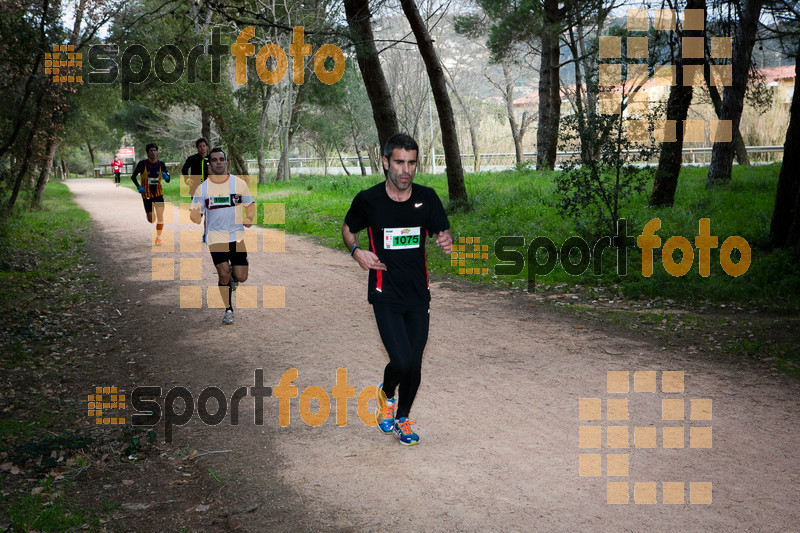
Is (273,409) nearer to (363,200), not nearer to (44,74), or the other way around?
(363,200)

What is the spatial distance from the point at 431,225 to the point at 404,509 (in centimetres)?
199

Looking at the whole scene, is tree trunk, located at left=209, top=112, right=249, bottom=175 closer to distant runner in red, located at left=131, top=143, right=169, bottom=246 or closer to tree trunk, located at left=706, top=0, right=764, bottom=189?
distant runner in red, located at left=131, top=143, right=169, bottom=246

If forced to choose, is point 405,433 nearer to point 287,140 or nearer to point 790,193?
point 790,193

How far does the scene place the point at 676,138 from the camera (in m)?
14.1

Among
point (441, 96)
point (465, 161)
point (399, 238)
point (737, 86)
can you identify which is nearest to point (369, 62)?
point (441, 96)

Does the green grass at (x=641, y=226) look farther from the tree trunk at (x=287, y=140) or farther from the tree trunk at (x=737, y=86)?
the tree trunk at (x=287, y=140)

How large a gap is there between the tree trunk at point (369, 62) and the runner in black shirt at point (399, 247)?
415 inches

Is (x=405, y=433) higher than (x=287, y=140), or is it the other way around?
(x=287, y=140)

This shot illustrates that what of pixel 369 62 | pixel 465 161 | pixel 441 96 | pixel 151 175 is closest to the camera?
pixel 151 175

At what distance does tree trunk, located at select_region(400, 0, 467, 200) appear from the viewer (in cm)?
1636

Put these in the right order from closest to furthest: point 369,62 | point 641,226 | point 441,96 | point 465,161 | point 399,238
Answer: point 399,238, point 641,226, point 369,62, point 441,96, point 465,161

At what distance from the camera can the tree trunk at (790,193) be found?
37.0ft

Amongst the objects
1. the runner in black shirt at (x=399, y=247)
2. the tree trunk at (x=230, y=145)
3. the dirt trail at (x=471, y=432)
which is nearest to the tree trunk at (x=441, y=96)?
the dirt trail at (x=471, y=432)

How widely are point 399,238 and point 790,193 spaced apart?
935 centimetres
